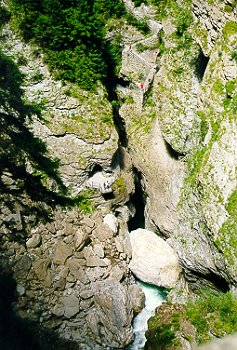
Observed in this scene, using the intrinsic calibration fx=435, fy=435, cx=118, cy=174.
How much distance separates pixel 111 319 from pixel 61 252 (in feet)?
11.5

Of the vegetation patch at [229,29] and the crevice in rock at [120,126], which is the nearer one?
the vegetation patch at [229,29]

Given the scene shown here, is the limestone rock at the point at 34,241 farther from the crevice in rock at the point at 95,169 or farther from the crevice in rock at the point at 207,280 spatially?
the crevice in rock at the point at 207,280

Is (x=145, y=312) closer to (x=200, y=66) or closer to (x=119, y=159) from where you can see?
(x=119, y=159)

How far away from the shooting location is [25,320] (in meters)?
17.2

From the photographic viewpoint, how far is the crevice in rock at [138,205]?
70.5 feet

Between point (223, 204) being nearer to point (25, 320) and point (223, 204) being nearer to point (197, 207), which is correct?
point (197, 207)

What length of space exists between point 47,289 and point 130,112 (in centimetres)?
861

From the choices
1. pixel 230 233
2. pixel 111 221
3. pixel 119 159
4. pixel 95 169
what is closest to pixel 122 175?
pixel 119 159

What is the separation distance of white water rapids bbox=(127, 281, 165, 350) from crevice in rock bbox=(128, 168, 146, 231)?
3372 mm

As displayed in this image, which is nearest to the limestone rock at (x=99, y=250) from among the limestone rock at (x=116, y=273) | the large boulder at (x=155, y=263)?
the limestone rock at (x=116, y=273)

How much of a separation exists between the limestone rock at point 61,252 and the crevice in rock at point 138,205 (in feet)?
13.9

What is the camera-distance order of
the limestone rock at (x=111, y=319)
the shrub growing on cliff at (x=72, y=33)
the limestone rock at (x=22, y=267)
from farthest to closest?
the limestone rock at (x=22, y=267), the limestone rock at (x=111, y=319), the shrub growing on cliff at (x=72, y=33)

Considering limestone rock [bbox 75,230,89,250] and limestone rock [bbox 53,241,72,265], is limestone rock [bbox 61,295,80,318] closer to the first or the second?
limestone rock [bbox 53,241,72,265]

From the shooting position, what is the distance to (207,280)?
17.6 m
